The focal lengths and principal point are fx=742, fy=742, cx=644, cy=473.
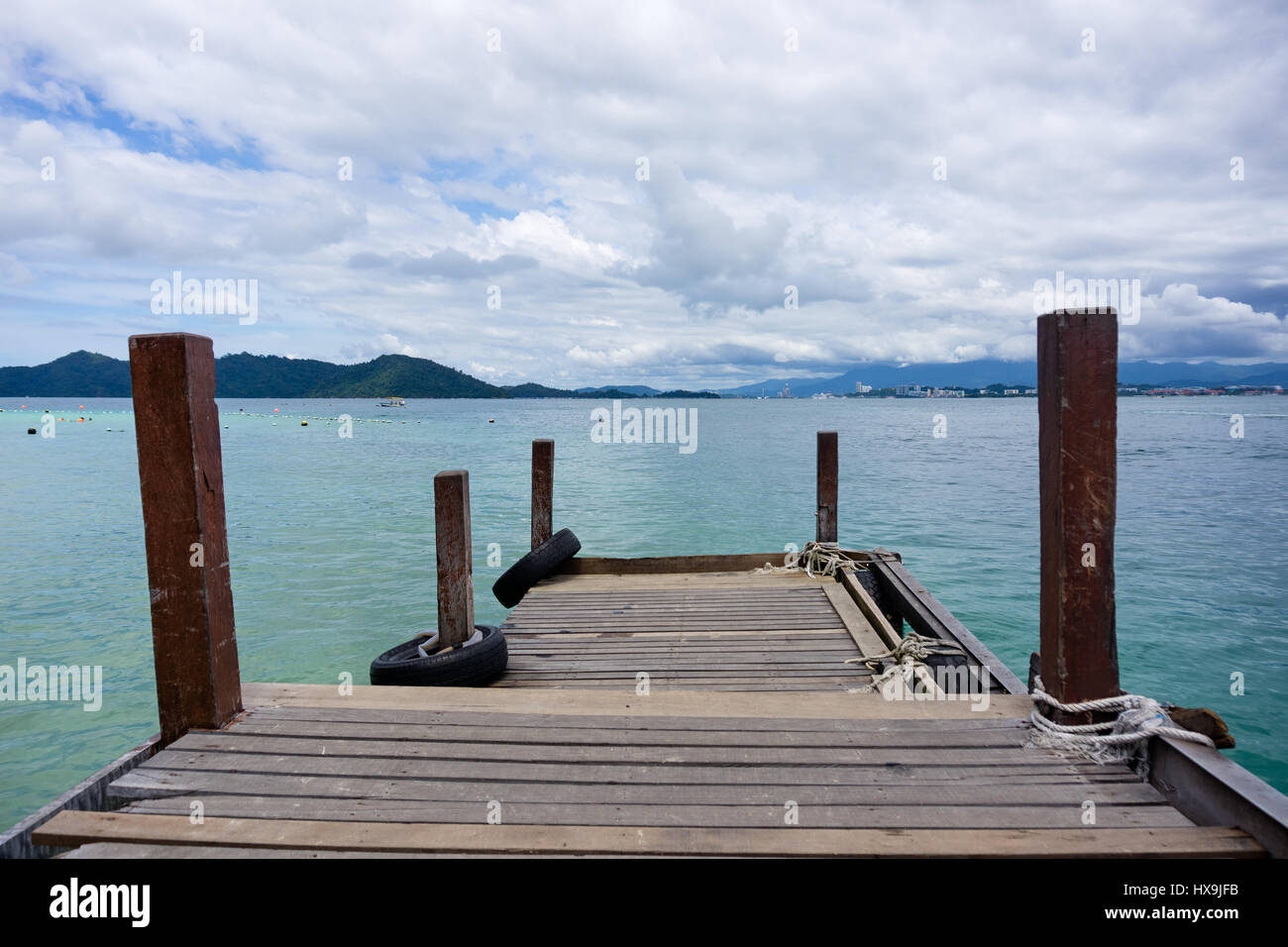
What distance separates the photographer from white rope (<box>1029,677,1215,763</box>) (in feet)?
10.0

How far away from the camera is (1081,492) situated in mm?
3242

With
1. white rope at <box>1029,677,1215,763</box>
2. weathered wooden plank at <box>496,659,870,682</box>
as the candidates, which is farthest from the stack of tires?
white rope at <box>1029,677,1215,763</box>

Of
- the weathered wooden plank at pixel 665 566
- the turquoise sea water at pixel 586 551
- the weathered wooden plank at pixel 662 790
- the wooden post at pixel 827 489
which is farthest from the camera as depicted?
the turquoise sea water at pixel 586 551

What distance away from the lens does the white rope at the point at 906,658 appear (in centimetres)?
491

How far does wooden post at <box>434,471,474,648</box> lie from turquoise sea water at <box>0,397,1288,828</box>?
488 centimetres

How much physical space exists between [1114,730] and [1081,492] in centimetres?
105

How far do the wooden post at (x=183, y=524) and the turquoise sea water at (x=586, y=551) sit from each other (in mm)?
5075

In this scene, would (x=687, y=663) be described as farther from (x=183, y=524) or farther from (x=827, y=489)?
(x=827, y=489)

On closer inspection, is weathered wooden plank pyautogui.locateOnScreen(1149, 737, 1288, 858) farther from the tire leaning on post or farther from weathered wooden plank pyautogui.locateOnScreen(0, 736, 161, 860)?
the tire leaning on post

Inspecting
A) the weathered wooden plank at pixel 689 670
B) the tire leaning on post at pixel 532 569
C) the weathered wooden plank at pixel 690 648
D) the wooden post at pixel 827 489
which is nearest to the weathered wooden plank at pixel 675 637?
the weathered wooden plank at pixel 690 648

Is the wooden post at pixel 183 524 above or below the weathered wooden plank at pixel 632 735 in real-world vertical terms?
above

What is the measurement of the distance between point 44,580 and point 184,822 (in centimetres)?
1571

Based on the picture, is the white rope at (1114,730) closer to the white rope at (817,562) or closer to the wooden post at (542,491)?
the white rope at (817,562)
